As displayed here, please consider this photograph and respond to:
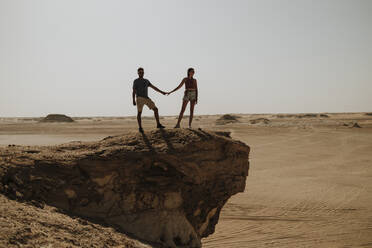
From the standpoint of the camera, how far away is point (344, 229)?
29.0ft

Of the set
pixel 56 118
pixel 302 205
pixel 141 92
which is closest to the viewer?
pixel 141 92

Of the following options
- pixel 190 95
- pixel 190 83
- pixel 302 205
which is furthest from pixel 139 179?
pixel 302 205

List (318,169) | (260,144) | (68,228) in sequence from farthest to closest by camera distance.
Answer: (260,144) < (318,169) < (68,228)

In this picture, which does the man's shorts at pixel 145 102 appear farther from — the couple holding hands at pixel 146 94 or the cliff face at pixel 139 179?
the cliff face at pixel 139 179

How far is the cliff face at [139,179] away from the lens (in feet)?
15.5

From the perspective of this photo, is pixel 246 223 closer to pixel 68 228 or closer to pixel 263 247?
pixel 263 247

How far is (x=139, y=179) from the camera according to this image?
5.34 meters

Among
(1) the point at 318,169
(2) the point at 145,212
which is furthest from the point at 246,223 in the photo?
(1) the point at 318,169

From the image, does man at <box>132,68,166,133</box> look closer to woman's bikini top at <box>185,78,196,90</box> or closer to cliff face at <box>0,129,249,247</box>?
cliff face at <box>0,129,249,247</box>

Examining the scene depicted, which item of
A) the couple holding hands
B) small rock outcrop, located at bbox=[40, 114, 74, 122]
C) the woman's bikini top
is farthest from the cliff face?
small rock outcrop, located at bbox=[40, 114, 74, 122]

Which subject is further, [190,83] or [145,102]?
[190,83]

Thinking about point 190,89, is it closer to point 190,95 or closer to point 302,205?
point 190,95

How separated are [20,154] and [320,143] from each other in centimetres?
2777

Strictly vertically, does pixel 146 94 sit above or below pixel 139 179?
above
